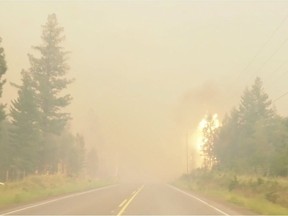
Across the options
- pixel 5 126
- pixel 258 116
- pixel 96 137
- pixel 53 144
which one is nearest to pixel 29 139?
pixel 53 144

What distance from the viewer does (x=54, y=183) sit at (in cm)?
4850

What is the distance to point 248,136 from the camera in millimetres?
92375

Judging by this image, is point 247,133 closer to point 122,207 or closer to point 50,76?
point 50,76

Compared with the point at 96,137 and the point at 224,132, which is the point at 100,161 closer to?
the point at 96,137

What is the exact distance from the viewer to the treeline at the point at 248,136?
74812mm

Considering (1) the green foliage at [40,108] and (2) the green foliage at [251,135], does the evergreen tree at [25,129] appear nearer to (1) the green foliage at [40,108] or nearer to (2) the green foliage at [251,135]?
(1) the green foliage at [40,108]

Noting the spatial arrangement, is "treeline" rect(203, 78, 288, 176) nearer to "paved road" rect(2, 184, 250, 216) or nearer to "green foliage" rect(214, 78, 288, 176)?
"green foliage" rect(214, 78, 288, 176)

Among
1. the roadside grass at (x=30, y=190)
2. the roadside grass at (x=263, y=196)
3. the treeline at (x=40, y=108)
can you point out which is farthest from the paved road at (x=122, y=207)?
the treeline at (x=40, y=108)

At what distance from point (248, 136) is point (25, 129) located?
4498cm

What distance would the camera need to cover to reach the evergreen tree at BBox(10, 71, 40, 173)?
64000 millimetres

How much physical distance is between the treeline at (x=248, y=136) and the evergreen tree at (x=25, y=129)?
2792cm

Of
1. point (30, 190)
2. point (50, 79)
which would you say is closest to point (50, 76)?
point (50, 79)

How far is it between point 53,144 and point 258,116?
44406 millimetres

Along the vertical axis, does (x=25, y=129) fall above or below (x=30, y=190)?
above
